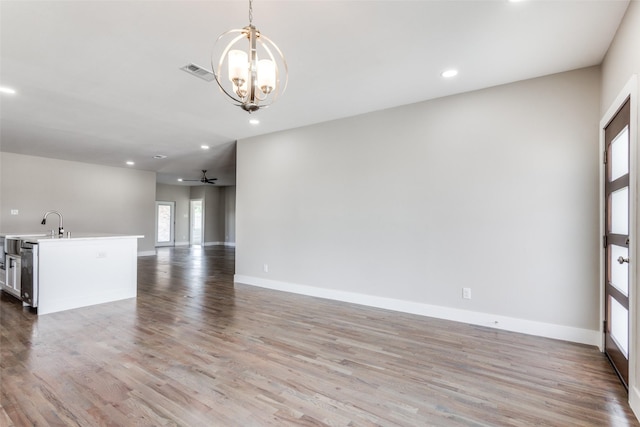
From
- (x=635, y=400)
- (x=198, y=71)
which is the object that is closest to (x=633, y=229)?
A: (x=635, y=400)

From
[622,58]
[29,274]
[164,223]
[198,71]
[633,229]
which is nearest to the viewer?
[633,229]

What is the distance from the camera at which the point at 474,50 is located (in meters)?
2.79

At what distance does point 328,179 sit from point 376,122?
1.11 metres

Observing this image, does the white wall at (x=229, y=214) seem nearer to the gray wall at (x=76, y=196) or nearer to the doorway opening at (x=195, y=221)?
the doorway opening at (x=195, y=221)

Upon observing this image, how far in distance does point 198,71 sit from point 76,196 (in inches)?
286

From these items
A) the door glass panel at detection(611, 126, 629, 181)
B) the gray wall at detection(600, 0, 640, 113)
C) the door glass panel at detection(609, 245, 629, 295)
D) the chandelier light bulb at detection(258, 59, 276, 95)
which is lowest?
the door glass panel at detection(609, 245, 629, 295)

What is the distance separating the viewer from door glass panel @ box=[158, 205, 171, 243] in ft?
41.7

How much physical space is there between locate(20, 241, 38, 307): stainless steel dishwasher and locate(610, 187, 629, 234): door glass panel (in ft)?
20.5

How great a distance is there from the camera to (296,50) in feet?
9.19

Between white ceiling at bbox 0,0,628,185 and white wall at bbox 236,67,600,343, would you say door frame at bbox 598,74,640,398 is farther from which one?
white wall at bbox 236,67,600,343

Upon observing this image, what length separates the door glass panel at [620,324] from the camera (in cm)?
239

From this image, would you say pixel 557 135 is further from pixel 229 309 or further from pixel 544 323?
pixel 229 309

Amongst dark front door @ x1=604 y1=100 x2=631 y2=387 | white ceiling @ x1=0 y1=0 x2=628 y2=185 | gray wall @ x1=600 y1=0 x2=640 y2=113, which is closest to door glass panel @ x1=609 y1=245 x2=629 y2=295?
dark front door @ x1=604 y1=100 x2=631 y2=387

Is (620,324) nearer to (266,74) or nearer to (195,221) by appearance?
(266,74)
